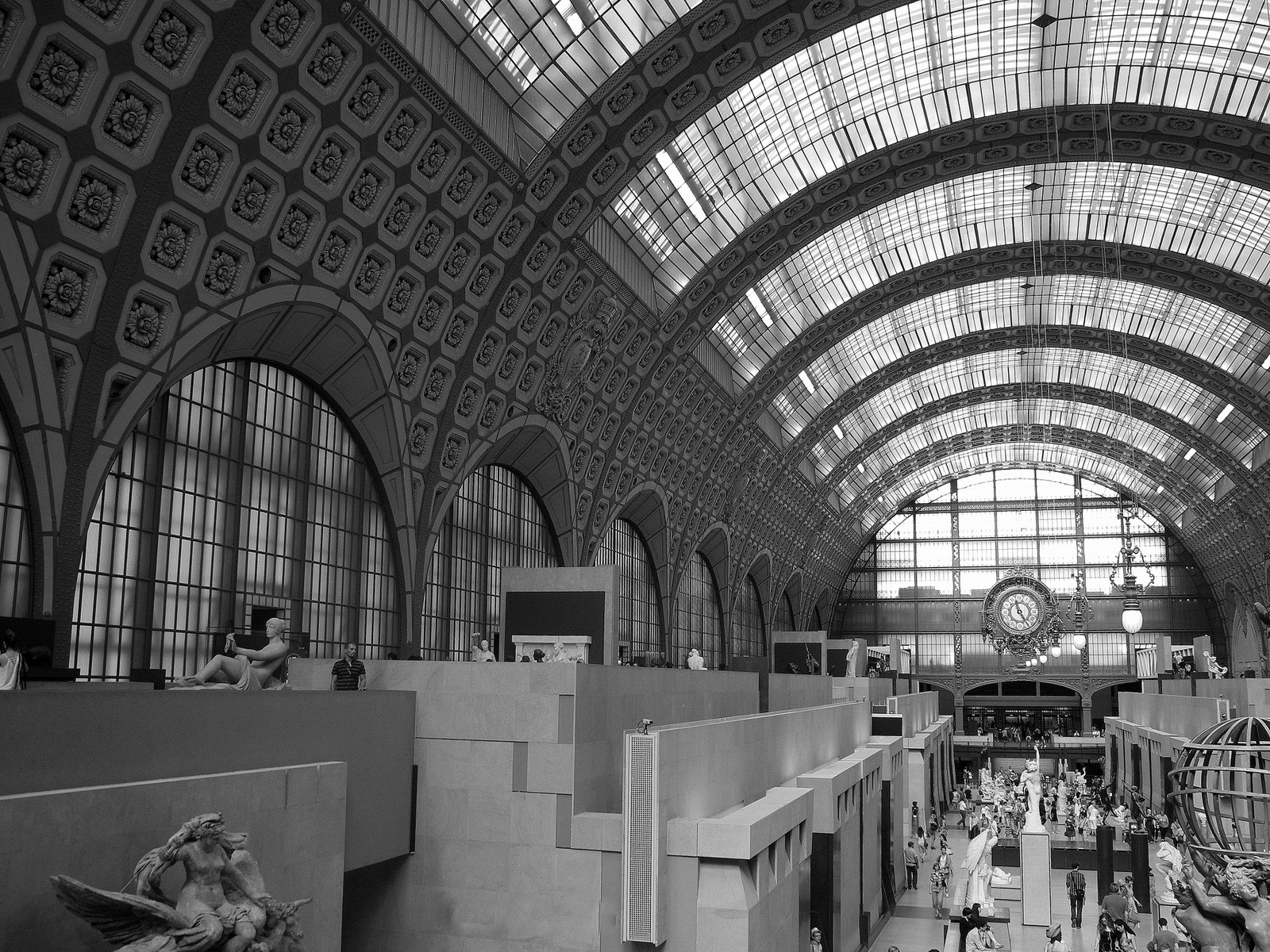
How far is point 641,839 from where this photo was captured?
14.2 meters

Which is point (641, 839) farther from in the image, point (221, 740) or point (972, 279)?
point (972, 279)

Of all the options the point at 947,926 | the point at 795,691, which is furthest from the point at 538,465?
the point at 947,926

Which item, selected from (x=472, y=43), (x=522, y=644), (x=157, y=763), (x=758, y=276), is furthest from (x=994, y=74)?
(x=157, y=763)

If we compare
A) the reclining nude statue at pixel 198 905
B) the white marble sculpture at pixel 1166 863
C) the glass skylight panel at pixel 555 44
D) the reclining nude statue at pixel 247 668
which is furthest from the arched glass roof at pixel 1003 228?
the reclining nude statue at pixel 198 905

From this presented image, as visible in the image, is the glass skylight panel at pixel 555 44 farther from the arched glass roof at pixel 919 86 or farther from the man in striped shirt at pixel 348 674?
the man in striped shirt at pixel 348 674

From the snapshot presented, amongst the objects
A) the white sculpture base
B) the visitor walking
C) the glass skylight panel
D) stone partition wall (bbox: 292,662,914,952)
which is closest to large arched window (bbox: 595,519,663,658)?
the visitor walking

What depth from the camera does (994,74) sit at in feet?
115

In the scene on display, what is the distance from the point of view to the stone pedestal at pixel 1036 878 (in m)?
29.3

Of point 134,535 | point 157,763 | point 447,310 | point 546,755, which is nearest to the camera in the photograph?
point 157,763

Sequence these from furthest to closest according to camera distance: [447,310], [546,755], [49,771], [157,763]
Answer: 1. [447,310]
2. [546,755]
3. [157,763]
4. [49,771]

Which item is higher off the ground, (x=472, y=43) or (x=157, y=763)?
(x=472, y=43)

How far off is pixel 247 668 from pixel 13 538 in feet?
23.1

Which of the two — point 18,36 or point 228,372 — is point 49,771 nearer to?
point 18,36

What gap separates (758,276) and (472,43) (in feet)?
56.3
